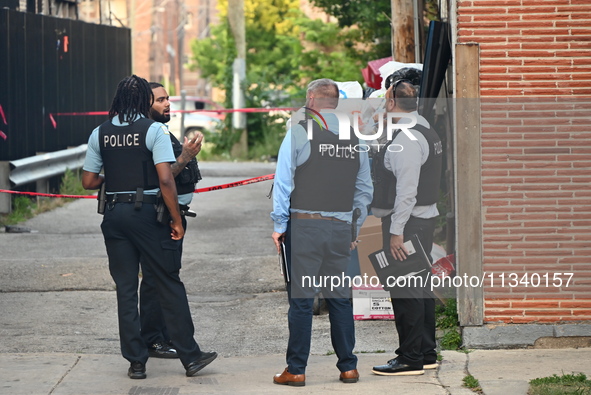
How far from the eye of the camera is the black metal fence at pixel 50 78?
12.6m

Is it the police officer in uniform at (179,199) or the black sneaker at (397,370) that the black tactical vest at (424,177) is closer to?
the black sneaker at (397,370)

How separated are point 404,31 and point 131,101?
4.89 meters

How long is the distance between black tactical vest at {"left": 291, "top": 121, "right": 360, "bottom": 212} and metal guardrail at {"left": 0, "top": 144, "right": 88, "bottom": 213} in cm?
714

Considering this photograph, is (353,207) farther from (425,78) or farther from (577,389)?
(425,78)

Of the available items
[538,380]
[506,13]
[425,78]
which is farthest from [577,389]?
[425,78]

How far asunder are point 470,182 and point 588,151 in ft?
2.88

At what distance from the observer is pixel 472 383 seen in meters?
5.99

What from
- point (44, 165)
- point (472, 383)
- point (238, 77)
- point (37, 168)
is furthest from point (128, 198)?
point (238, 77)

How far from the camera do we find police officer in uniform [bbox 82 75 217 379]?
6012mm

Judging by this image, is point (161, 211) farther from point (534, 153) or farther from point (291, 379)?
point (534, 153)

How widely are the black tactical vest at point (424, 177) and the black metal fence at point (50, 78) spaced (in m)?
7.21

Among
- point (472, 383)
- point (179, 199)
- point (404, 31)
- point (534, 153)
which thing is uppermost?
point (404, 31)

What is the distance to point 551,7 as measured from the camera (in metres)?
6.74

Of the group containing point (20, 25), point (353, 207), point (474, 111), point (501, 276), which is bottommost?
point (501, 276)
